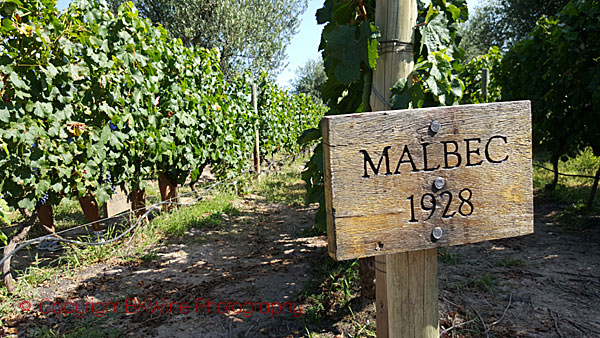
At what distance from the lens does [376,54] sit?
1277 mm

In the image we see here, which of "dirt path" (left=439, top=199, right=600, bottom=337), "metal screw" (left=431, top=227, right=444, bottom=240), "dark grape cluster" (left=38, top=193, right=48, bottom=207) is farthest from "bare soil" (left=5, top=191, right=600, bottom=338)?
"metal screw" (left=431, top=227, right=444, bottom=240)

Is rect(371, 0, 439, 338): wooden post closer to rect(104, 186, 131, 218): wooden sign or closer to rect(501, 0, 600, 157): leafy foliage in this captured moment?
rect(501, 0, 600, 157): leafy foliage

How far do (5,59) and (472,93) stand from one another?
30.9ft

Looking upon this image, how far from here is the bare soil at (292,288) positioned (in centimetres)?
237

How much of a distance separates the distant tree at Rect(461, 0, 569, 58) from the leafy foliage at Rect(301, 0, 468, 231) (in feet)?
54.1

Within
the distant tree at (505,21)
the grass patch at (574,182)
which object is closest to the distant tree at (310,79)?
the distant tree at (505,21)

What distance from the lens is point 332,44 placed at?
136 centimetres

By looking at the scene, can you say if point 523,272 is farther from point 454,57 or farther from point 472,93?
point 472,93

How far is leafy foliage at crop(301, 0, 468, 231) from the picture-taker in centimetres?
129

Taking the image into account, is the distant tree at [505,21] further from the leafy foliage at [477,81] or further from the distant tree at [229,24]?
the distant tree at [229,24]

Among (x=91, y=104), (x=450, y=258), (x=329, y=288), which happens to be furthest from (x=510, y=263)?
(x=91, y=104)

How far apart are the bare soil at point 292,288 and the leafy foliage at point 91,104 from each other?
33.1 inches

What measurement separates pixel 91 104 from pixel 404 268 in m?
3.25

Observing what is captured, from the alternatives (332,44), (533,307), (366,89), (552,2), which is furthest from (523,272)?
(552,2)
